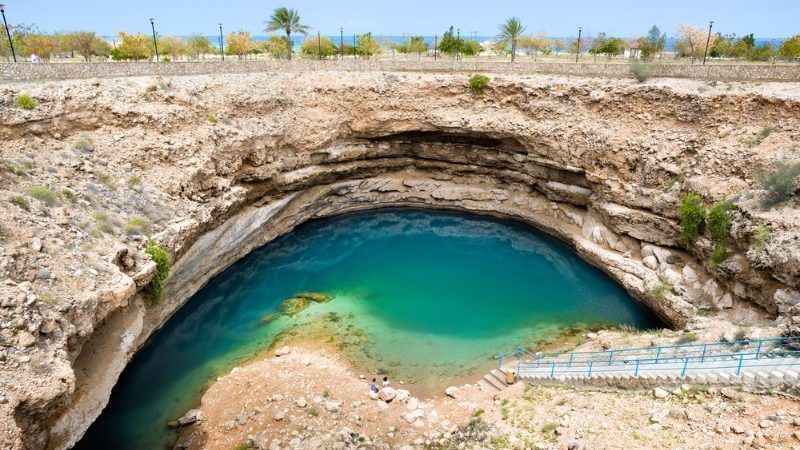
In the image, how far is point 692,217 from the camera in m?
25.5

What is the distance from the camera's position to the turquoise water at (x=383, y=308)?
2184 cm

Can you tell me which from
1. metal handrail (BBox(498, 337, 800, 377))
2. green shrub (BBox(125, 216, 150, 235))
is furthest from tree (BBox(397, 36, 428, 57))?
metal handrail (BBox(498, 337, 800, 377))

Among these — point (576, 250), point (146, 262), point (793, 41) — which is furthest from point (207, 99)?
point (793, 41)

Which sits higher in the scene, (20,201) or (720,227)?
(20,201)

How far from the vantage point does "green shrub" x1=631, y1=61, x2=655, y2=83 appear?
31.9 metres

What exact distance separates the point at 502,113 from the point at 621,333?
18541 millimetres

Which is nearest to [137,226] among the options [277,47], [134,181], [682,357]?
[134,181]

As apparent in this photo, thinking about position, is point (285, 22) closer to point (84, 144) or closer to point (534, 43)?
point (84, 144)

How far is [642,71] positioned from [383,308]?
2290 centimetres

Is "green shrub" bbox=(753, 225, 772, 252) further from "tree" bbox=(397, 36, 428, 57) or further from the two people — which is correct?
"tree" bbox=(397, 36, 428, 57)

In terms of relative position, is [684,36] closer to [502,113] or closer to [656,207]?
[502,113]

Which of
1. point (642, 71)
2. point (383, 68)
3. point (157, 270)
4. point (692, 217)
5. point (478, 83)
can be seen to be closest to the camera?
point (157, 270)

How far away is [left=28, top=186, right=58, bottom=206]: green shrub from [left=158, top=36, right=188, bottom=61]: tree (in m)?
48.5

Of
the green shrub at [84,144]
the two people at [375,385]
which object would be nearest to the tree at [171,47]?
the green shrub at [84,144]
